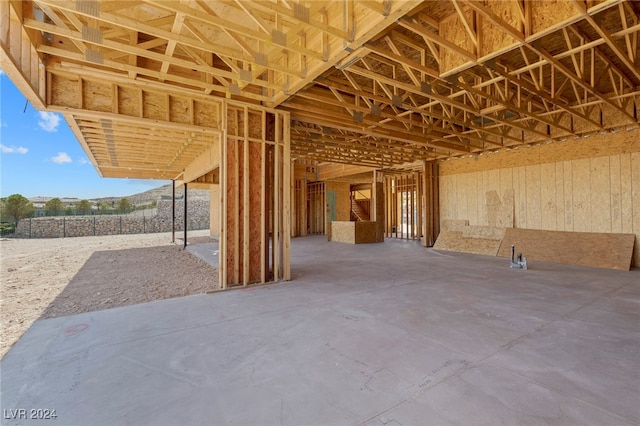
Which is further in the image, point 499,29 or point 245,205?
point 245,205

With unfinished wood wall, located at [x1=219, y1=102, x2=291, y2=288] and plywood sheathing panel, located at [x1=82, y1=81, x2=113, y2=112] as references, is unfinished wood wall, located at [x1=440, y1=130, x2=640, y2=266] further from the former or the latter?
plywood sheathing panel, located at [x1=82, y1=81, x2=113, y2=112]

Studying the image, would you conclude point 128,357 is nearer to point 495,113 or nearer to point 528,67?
point 528,67

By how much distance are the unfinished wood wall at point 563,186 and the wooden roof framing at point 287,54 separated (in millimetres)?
884

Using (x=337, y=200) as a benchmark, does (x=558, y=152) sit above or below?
above

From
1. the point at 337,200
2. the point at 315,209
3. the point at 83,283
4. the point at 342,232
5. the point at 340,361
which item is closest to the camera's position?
the point at 340,361

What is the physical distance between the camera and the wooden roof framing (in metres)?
3.26

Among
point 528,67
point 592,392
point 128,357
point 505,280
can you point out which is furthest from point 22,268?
point 528,67

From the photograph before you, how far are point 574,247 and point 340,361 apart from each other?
903cm

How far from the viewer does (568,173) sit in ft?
28.5

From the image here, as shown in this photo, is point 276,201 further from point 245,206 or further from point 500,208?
point 500,208

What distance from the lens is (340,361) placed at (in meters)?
2.69

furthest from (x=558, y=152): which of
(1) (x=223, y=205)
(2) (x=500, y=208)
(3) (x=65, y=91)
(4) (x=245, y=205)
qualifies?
(3) (x=65, y=91)

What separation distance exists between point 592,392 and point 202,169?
9.43 metres

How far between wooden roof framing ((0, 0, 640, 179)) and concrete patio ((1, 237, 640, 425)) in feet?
10.7
